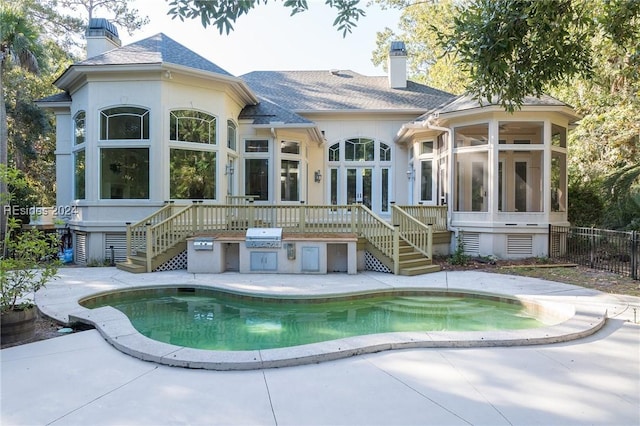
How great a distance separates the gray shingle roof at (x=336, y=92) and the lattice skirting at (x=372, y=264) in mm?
7747

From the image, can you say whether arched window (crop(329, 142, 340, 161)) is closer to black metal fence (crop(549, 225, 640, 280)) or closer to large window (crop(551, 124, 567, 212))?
large window (crop(551, 124, 567, 212))

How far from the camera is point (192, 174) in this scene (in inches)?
447

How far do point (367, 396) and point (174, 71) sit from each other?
1011 centimetres

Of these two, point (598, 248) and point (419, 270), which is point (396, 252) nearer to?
point (419, 270)

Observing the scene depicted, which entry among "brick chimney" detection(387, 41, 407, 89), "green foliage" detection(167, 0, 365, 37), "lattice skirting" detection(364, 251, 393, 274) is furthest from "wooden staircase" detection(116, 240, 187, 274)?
"brick chimney" detection(387, 41, 407, 89)

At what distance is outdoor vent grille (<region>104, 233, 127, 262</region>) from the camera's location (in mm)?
11094

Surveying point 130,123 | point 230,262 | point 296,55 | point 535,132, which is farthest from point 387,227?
point 296,55

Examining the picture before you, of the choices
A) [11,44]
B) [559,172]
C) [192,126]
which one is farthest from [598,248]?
[11,44]

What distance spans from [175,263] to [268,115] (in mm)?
Result: 5908

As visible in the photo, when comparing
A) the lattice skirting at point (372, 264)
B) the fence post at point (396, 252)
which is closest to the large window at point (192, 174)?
the lattice skirting at point (372, 264)

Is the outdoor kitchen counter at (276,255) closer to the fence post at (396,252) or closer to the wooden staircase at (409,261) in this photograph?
the wooden staircase at (409,261)

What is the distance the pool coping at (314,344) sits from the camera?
13.4 ft

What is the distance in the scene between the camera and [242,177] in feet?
44.5

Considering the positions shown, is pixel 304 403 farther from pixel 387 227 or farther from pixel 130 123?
pixel 130 123
